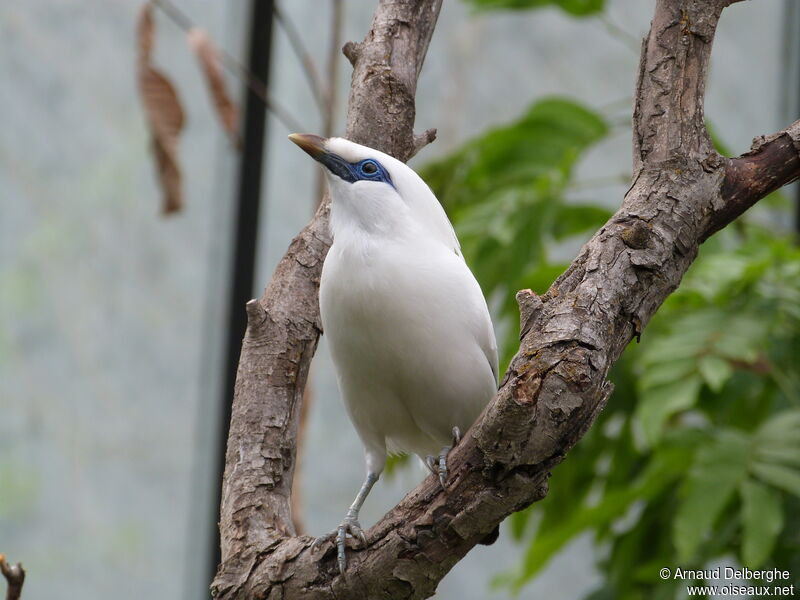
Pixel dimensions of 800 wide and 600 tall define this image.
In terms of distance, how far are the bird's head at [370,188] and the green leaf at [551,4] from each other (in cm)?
161

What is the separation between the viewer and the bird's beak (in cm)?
208

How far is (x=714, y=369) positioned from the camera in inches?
97.3

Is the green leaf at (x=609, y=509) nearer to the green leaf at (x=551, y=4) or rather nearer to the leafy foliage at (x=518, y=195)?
the leafy foliage at (x=518, y=195)

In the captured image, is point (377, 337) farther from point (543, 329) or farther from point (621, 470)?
point (621, 470)

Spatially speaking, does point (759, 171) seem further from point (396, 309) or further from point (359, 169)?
point (359, 169)

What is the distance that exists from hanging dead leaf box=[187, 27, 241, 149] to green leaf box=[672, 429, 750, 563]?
159cm

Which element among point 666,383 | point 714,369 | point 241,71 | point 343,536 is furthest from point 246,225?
point 343,536

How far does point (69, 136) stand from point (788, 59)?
3534mm

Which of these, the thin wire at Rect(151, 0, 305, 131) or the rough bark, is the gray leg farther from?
the thin wire at Rect(151, 0, 305, 131)

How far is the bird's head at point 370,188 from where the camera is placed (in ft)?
6.72

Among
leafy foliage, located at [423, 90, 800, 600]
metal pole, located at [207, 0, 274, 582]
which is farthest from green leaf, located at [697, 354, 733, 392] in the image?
metal pole, located at [207, 0, 274, 582]

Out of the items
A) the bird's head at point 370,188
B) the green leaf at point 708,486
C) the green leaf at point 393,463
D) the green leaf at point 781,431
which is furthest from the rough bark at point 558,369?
the green leaf at point 393,463

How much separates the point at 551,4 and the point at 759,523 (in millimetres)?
1886

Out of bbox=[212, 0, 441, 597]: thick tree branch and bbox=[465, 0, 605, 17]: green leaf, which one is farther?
bbox=[465, 0, 605, 17]: green leaf
